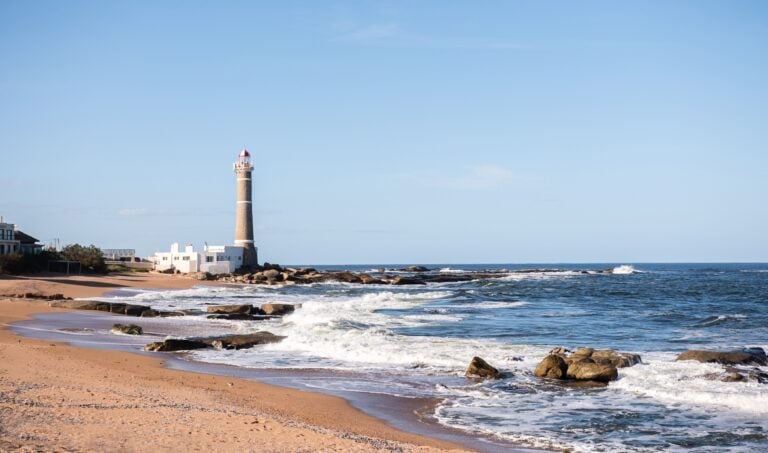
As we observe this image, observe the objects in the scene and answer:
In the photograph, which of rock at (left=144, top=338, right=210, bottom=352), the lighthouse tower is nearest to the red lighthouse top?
the lighthouse tower

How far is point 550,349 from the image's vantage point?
69.6 feet

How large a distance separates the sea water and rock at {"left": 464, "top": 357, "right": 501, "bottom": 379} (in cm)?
21

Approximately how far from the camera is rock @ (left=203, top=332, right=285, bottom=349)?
21188mm

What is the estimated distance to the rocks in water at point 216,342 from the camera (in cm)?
1998

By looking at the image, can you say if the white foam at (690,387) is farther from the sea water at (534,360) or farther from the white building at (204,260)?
the white building at (204,260)

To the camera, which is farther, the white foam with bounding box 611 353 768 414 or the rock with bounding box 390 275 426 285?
the rock with bounding box 390 275 426 285

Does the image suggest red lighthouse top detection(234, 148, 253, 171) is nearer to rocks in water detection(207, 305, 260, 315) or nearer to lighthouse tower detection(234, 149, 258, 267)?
lighthouse tower detection(234, 149, 258, 267)

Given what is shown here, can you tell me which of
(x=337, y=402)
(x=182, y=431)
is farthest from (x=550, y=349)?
(x=182, y=431)

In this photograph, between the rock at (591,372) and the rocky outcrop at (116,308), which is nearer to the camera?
the rock at (591,372)

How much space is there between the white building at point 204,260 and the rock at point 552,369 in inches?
1972

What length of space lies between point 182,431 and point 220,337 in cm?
1316

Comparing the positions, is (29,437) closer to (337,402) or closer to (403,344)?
(337,402)

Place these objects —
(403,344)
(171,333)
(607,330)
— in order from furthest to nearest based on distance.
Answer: (607,330) → (171,333) → (403,344)

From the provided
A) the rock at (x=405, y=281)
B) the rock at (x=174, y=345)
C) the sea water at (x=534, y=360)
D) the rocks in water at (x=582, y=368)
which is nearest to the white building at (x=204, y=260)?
the rock at (x=405, y=281)
